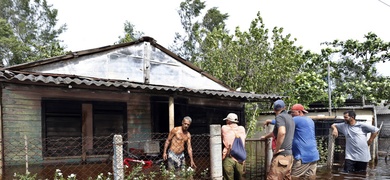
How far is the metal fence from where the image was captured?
6.68 metres

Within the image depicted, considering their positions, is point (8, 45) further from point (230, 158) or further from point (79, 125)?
point (230, 158)

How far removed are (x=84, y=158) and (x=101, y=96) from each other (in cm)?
177

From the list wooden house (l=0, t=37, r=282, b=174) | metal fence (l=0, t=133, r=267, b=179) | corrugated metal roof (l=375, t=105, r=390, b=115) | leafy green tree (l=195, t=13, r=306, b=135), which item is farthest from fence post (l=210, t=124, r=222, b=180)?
corrugated metal roof (l=375, t=105, r=390, b=115)

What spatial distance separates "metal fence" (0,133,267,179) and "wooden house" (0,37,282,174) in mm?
54

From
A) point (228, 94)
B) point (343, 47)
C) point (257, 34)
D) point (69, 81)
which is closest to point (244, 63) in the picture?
point (257, 34)

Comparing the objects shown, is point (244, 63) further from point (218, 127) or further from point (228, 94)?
point (218, 127)

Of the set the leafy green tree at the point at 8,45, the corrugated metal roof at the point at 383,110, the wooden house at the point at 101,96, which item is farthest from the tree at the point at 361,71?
the leafy green tree at the point at 8,45

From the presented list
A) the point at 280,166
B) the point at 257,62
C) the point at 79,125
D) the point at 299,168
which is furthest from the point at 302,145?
the point at 257,62

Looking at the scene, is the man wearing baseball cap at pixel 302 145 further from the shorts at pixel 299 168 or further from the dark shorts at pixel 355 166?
the dark shorts at pixel 355 166

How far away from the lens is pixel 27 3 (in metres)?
31.1

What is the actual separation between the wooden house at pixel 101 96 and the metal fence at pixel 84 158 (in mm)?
54

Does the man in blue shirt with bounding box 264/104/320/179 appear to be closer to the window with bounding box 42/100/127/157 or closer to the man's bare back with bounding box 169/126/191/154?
the man's bare back with bounding box 169/126/191/154

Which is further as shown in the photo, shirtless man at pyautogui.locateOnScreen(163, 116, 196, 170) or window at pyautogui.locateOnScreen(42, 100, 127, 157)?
window at pyautogui.locateOnScreen(42, 100, 127, 157)

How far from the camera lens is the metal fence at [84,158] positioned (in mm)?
6680
